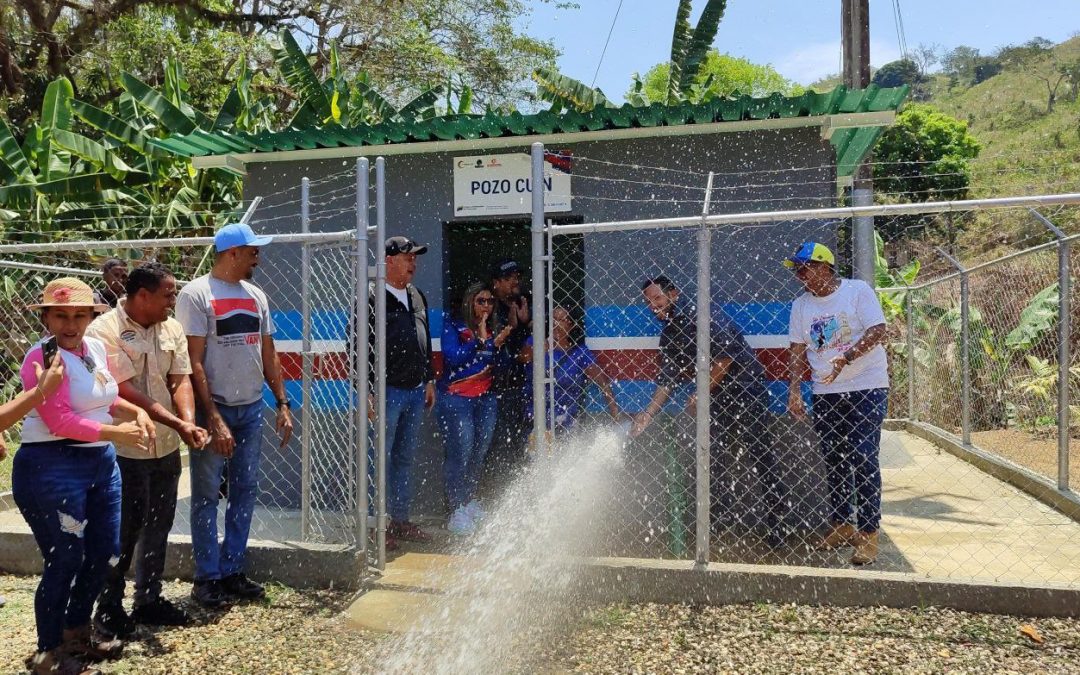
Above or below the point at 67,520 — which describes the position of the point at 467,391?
above

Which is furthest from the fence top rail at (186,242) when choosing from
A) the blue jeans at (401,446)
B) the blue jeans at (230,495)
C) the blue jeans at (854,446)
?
the blue jeans at (854,446)

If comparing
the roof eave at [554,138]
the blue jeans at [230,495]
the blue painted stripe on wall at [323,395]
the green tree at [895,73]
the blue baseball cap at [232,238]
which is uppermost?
the green tree at [895,73]

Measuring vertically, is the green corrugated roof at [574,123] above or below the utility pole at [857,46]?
below

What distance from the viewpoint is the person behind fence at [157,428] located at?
4480 millimetres

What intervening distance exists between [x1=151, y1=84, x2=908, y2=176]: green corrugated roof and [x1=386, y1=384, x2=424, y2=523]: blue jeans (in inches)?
78.6

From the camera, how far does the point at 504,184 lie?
6887 millimetres

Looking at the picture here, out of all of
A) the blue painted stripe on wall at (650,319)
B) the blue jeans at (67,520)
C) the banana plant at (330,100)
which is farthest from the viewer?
the banana plant at (330,100)

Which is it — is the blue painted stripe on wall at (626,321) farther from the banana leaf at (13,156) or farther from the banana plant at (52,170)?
the banana leaf at (13,156)

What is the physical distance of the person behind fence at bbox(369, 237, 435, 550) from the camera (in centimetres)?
596

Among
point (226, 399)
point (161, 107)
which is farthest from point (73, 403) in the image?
point (161, 107)

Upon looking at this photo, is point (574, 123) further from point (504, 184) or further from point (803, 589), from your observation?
point (803, 589)

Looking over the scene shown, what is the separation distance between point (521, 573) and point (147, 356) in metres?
2.43

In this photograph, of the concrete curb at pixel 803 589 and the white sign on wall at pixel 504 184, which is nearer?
the concrete curb at pixel 803 589

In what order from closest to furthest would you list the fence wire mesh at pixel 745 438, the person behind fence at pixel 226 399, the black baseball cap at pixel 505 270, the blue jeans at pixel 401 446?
the person behind fence at pixel 226 399, the fence wire mesh at pixel 745 438, the blue jeans at pixel 401 446, the black baseball cap at pixel 505 270
